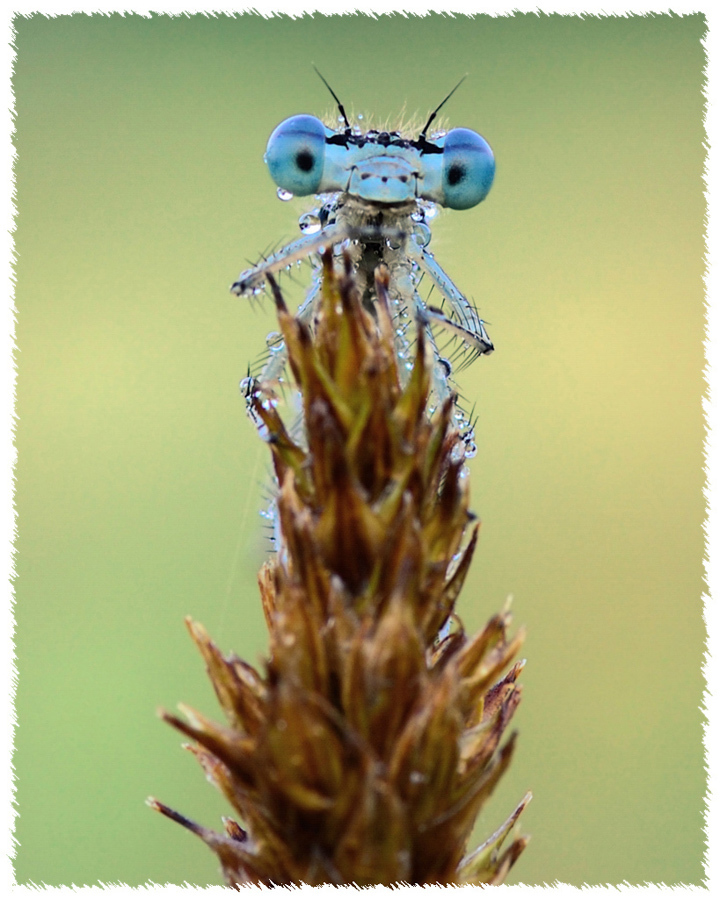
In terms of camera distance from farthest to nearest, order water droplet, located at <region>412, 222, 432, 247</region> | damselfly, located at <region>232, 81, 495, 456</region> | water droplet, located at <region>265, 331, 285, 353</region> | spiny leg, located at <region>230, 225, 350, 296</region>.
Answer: water droplet, located at <region>412, 222, 432, 247</region>
damselfly, located at <region>232, 81, 495, 456</region>
spiny leg, located at <region>230, 225, 350, 296</region>
water droplet, located at <region>265, 331, 285, 353</region>

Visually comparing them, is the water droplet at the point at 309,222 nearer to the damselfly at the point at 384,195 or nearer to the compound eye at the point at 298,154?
the damselfly at the point at 384,195

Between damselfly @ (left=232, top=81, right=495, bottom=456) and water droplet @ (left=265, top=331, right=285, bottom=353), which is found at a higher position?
damselfly @ (left=232, top=81, right=495, bottom=456)

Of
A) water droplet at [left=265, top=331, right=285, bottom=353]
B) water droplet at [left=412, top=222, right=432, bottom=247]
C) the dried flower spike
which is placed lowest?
the dried flower spike

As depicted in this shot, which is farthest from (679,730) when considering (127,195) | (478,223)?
(127,195)

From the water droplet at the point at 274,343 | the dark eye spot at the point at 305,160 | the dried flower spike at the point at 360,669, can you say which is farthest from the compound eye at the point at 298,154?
the dried flower spike at the point at 360,669

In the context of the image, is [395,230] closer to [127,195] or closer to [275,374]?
[275,374]

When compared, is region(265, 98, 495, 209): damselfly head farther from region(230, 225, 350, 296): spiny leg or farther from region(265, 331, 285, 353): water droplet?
region(265, 331, 285, 353): water droplet

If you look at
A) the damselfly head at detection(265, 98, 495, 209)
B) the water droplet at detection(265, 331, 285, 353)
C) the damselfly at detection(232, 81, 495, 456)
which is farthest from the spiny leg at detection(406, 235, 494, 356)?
the water droplet at detection(265, 331, 285, 353)
